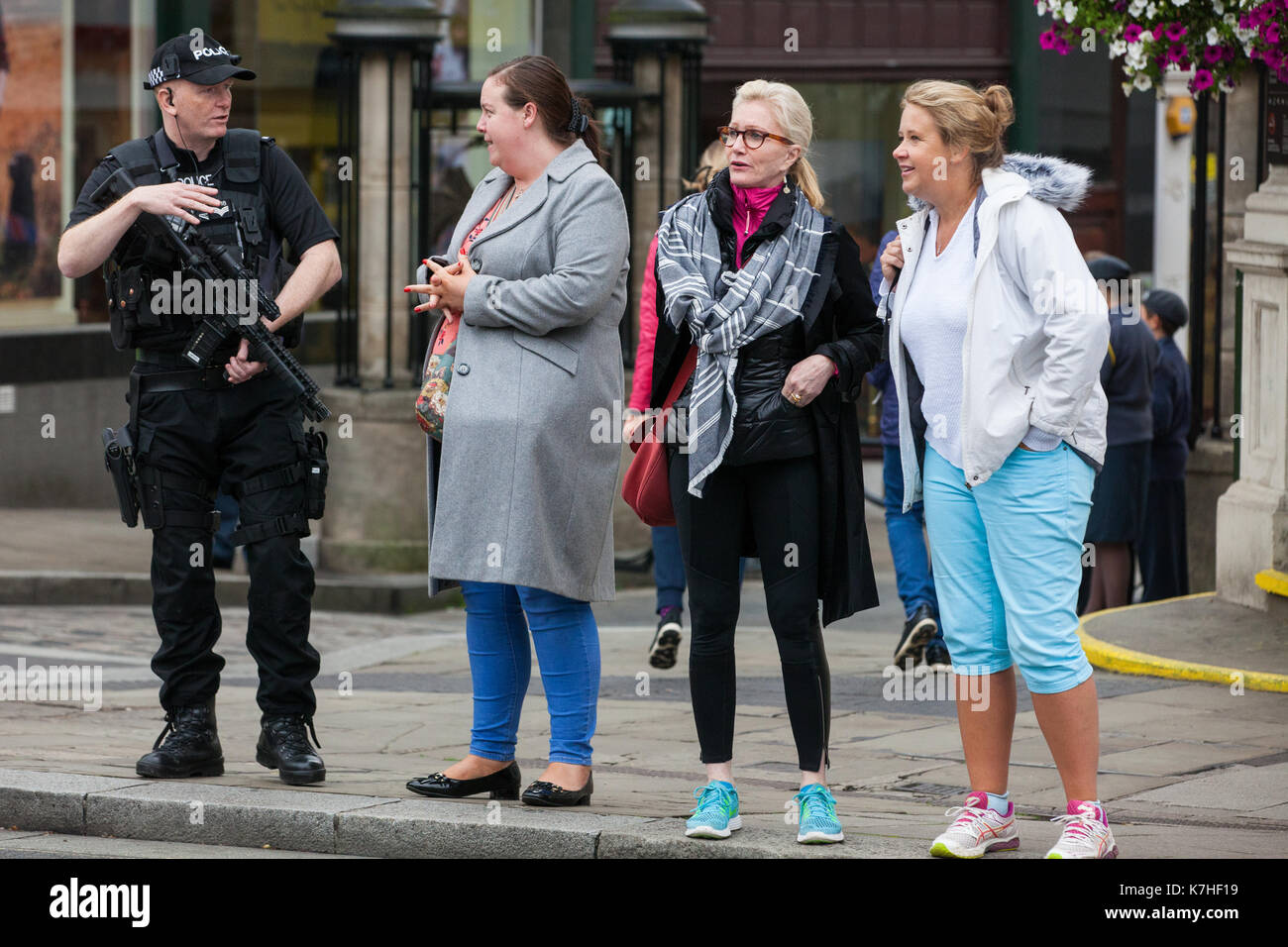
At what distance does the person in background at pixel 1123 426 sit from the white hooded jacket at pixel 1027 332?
496 cm

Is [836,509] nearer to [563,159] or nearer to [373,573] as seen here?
[563,159]

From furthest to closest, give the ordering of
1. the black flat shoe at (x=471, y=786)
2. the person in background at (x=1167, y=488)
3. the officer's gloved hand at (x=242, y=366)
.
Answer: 1. the person in background at (x=1167, y=488)
2. the officer's gloved hand at (x=242, y=366)
3. the black flat shoe at (x=471, y=786)

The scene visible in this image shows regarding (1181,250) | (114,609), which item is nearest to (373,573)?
(114,609)

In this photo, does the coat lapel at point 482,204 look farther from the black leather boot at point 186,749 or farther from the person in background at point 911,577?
the person in background at point 911,577

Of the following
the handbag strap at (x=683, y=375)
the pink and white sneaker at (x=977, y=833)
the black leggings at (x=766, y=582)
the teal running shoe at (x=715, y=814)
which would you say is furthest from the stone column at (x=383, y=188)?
the pink and white sneaker at (x=977, y=833)

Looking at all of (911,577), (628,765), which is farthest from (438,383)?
(911,577)

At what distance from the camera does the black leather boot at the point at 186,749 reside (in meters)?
5.99

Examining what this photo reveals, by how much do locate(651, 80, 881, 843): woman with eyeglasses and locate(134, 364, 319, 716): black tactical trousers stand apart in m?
1.24

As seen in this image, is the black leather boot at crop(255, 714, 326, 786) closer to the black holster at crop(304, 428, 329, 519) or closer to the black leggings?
the black holster at crop(304, 428, 329, 519)

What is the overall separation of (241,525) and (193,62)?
130 cm

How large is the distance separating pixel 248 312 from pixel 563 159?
1000mm

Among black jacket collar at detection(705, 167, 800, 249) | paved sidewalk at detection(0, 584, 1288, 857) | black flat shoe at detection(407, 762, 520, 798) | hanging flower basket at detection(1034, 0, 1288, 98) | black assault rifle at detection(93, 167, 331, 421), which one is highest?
hanging flower basket at detection(1034, 0, 1288, 98)

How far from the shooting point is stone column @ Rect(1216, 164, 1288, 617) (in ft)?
28.2

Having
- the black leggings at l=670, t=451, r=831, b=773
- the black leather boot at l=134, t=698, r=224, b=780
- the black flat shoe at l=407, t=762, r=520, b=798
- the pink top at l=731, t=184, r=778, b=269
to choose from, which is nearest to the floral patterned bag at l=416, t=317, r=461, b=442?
the black leggings at l=670, t=451, r=831, b=773
